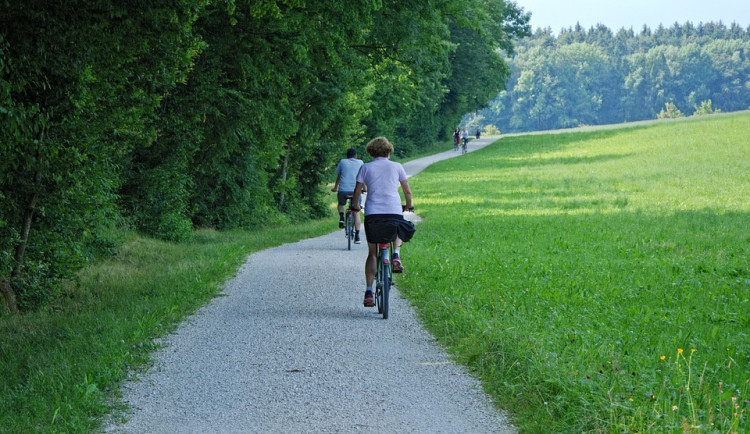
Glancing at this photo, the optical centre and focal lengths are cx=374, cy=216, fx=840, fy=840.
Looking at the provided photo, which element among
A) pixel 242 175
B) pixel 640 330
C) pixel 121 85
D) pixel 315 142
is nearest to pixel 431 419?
pixel 640 330

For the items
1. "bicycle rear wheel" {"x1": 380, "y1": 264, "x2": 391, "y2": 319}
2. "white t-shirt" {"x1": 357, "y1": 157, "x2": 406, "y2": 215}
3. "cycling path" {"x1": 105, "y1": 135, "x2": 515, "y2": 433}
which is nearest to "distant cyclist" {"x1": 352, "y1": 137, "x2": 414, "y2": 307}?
"white t-shirt" {"x1": 357, "y1": 157, "x2": 406, "y2": 215}

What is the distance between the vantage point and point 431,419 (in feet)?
18.7

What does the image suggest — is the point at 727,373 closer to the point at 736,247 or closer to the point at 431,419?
the point at 431,419

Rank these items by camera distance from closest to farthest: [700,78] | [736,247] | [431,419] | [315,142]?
1. [431,419]
2. [736,247]
3. [315,142]
4. [700,78]

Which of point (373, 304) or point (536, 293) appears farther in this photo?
point (536, 293)

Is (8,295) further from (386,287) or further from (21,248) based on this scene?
(386,287)

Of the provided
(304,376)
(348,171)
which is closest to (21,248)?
(304,376)

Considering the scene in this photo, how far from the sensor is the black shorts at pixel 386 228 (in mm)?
9445

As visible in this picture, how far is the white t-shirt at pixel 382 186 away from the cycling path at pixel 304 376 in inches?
49.0

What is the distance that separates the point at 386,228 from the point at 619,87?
168m

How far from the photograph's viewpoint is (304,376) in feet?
22.4

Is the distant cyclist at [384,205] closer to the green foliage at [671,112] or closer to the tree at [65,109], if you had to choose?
the tree at [65,109]

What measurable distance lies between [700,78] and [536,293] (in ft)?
547

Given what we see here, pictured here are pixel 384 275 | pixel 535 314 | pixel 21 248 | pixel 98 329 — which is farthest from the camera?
pixel 21 248
